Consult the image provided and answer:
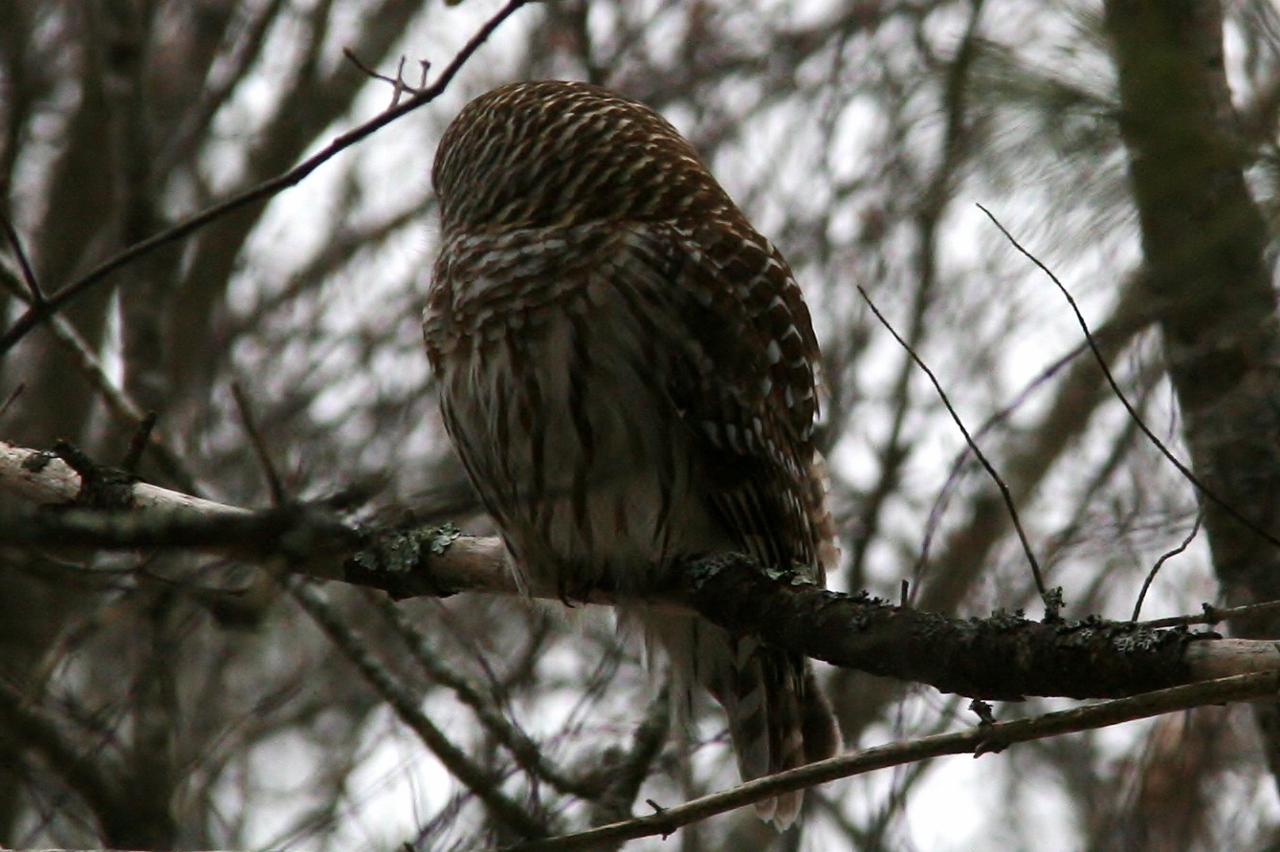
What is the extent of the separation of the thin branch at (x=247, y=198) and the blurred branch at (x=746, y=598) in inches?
14.9

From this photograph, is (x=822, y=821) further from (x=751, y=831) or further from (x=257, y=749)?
(x=257, y=749)

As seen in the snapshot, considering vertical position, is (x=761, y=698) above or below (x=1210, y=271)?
below

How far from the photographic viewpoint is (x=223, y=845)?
707cm

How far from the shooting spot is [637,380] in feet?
14.6

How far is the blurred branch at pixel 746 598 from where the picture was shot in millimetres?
1800

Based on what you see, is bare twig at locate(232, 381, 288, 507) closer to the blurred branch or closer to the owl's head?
the blurred branch

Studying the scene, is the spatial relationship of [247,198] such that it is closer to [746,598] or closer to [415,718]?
[746,598]

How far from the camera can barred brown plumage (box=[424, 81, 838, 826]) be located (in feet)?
14.6

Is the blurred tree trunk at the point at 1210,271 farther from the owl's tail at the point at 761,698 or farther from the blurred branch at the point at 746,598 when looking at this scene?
the owl's tail at the point at 761,698

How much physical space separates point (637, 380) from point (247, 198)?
1.70 meters

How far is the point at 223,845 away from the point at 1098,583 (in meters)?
4.63

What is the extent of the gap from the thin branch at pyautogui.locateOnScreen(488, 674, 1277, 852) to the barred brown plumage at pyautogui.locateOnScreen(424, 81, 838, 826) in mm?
1303

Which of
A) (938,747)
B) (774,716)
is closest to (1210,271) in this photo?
(774,716)

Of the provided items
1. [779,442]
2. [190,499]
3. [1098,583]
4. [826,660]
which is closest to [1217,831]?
[1098,583]
